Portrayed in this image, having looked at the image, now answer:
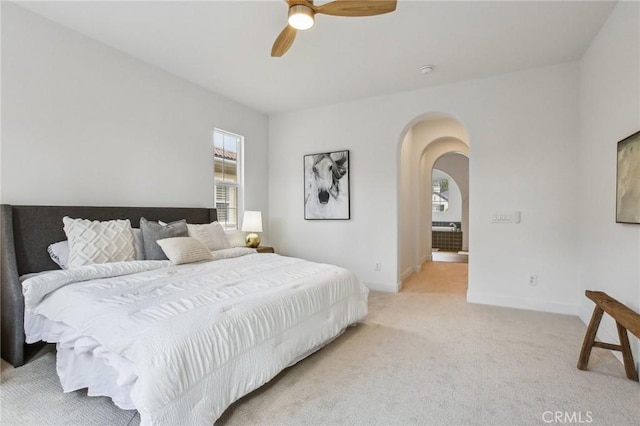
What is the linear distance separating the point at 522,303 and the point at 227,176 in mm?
4137

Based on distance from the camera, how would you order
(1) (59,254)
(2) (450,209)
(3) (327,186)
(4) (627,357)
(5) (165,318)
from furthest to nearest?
(2) (450,209) → (3) (327,186) → (1) (59,254) → (4) (627,357) → (5) (165,318)

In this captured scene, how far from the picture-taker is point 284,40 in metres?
2.45

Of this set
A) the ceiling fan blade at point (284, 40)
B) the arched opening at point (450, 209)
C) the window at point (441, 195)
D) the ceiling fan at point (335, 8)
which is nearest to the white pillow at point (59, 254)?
the ceiling fan blade at point (284, 40)

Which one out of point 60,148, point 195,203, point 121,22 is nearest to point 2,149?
point 60,148

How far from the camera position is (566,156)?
11.3 feet

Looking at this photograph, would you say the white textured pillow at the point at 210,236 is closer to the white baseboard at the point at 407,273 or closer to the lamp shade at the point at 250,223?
the lamp shade at the point at 250,223

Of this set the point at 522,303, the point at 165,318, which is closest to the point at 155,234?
the point at 165,318

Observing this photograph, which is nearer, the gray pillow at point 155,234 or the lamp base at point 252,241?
the gray pillow at point 155,234

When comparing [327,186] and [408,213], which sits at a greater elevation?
[327,186]

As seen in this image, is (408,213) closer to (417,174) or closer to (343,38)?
(417,174)

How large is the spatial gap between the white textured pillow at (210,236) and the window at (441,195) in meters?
10.5

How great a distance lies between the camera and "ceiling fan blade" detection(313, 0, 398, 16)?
79.0 inches

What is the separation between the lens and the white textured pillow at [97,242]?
8.24ft

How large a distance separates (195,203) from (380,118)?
2.74 metres
